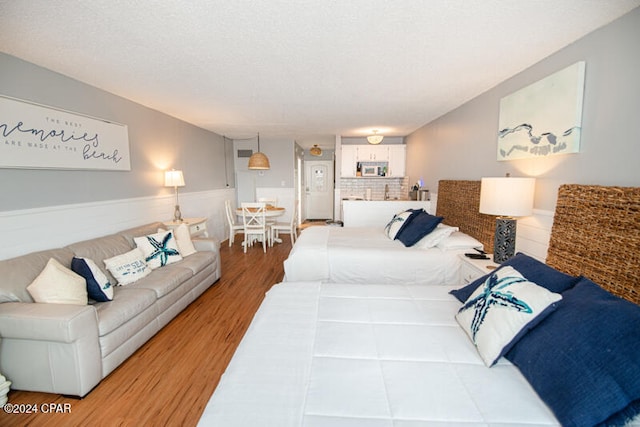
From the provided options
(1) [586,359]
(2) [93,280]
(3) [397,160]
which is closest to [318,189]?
(3) [397,160]

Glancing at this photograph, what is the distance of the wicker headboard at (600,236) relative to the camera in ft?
4.56

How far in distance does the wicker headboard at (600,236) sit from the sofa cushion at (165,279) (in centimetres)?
318

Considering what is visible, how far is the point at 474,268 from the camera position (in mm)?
2213

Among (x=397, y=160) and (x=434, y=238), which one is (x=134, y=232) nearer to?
(x=434, y=238)

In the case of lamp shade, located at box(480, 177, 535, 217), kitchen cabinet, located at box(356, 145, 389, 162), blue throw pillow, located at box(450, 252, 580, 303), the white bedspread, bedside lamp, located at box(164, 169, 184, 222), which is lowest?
the white bedspread

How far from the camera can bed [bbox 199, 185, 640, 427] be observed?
856mm

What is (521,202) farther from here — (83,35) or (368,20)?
(83,35)

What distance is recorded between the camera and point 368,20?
5.26 feet

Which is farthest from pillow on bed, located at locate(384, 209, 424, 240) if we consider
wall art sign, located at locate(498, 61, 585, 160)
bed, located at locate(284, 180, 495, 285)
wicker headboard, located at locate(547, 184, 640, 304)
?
wicker headboard, located at locate(547, 184, 640, 304)

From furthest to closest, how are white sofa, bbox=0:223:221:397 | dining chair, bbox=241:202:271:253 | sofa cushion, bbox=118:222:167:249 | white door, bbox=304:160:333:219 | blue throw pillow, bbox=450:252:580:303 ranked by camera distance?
1. white door, bbox=304:160:333:219
2. dining chair, bbox=241:202:271:253
3. sofa cushion, bbox=118:222:167:249
4. white sofa, bbox=0:223:221:397
5. blue throw pillow, bbox=450:252:580:303

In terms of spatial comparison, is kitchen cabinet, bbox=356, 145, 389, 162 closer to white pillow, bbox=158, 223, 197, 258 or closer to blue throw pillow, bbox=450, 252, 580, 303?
white pillow, bbox=158, 223, 197, 258

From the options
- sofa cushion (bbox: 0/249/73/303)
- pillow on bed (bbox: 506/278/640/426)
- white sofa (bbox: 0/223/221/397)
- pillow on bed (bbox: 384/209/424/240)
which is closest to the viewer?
pillow on bed (bbox: 506/278/640/426)

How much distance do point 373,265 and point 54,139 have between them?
320 cm

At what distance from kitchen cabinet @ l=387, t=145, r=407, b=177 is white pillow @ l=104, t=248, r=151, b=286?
187 inches
